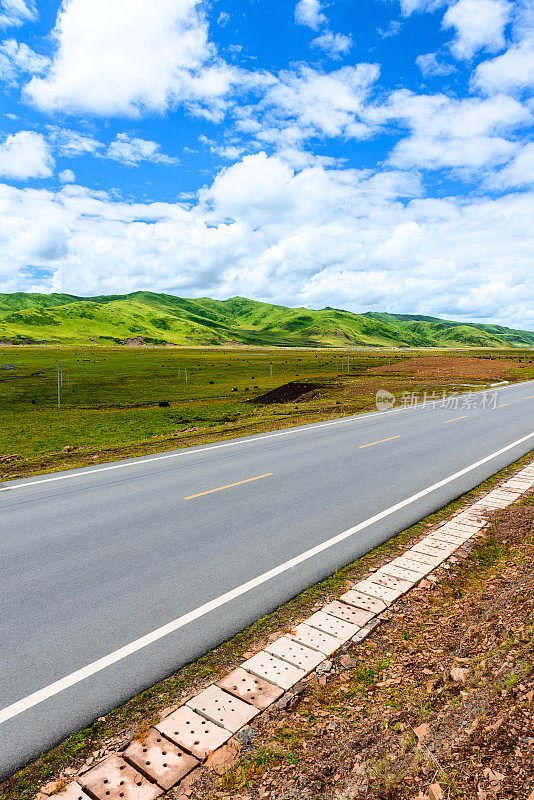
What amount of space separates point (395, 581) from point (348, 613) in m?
1.18

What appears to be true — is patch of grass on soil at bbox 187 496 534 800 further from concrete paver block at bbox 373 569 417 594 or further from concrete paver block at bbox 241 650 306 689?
concrete paver block at bbox 373 569 417 594

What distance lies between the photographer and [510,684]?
4055 millimetres

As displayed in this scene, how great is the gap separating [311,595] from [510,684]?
109 inches

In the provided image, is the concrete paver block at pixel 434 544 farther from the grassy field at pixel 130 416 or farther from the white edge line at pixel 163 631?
the grassy field at pixel 130 416

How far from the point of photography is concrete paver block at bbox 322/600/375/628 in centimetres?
569

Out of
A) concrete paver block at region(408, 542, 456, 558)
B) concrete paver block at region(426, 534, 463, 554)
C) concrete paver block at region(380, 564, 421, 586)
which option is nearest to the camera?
concrete paver block at region(380, 564, 421, 586)

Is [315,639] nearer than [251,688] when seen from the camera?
No

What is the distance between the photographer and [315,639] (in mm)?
5332

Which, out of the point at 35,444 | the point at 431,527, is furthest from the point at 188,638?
the point at 35,444

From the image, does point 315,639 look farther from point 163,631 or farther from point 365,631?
point 163,631

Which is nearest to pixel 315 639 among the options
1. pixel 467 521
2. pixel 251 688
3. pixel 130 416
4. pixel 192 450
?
pixel 251 688

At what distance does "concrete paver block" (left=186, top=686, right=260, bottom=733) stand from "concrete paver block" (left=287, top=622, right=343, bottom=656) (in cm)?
113

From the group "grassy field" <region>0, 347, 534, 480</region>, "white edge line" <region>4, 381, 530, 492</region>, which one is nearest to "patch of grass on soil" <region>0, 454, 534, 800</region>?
"white edge line" <region>4, 381, 530, 492</region>

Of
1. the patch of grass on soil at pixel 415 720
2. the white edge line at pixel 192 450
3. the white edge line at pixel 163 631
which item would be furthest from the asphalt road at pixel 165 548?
the patch of grass on soil at pixel 415 720
